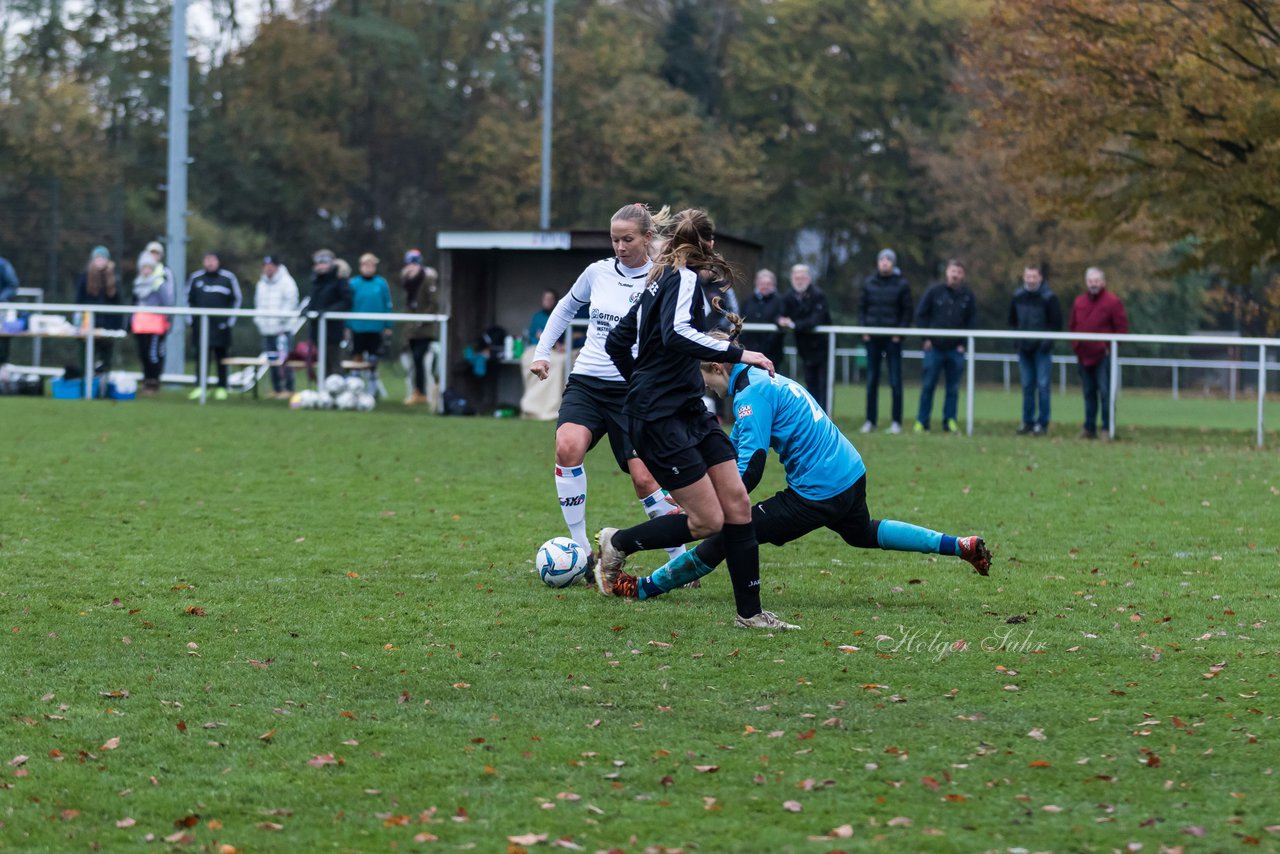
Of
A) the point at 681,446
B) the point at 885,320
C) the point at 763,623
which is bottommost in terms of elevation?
the point at 763,623

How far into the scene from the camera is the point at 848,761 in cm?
517

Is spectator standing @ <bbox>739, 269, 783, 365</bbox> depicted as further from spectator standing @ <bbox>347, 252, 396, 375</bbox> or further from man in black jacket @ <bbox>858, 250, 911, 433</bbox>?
spectator standing @ <bbox>347, 252, 396, 375</bbox>

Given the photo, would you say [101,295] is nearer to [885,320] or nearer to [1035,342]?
[885,320]

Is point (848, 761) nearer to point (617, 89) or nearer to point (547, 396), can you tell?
point (547, 396)

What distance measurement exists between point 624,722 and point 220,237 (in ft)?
128

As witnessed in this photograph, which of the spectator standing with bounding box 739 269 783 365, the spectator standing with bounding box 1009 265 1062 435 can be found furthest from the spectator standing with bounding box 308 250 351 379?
the spectator standing with bounding box 1009 265 1062 435

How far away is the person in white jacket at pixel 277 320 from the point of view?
2230cm

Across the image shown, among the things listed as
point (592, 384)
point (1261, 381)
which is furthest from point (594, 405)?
point (1261, 381)

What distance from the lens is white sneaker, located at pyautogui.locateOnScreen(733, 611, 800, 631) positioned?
7.22 m

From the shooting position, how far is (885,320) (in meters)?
19.1

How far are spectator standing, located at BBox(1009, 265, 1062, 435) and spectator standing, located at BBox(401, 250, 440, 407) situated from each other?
7.48 m

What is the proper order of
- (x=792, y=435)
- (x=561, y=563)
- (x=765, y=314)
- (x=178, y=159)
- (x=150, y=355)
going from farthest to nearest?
(x=178, y=159) → (x=150, y=355) → (x=765, y=314) → (x=561, y=563) → (x=792, y=435)

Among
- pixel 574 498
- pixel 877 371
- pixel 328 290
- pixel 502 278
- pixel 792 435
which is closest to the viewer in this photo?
pixel 792 435

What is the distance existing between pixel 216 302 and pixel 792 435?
50.9ft
